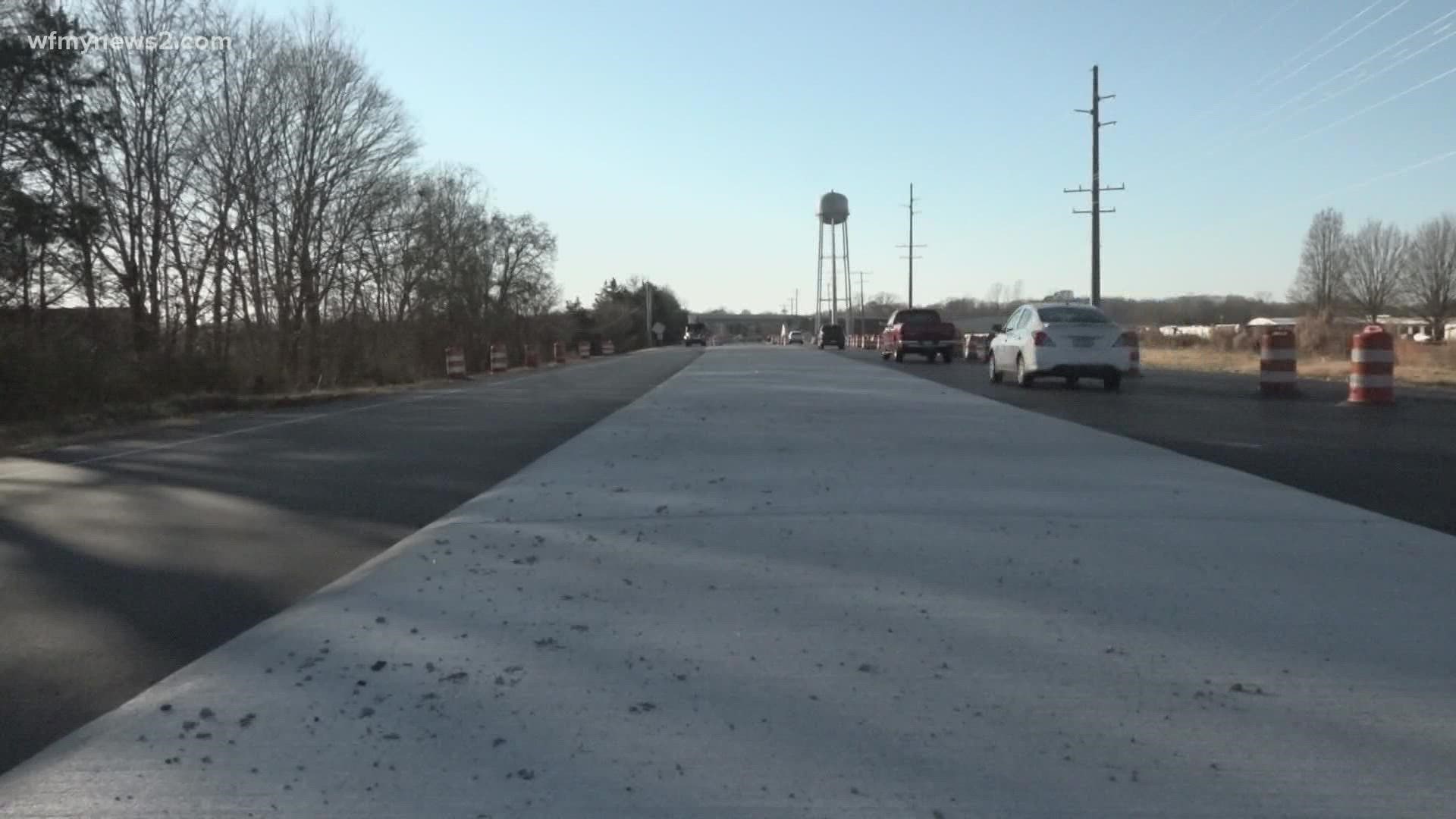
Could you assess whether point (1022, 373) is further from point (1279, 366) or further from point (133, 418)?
point (133, 418)

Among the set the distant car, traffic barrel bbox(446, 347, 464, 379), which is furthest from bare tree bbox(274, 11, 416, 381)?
the distant car

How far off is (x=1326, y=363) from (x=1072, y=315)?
14.6m

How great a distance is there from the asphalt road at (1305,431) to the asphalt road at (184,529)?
679 centimetres

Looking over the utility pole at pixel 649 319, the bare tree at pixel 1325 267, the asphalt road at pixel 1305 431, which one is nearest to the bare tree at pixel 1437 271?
the bare tree at pixel 1325 267

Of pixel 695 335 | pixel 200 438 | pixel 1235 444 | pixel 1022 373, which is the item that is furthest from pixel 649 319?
pixel 1235 444

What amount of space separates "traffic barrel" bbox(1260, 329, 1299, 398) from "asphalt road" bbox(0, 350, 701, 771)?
10.9m

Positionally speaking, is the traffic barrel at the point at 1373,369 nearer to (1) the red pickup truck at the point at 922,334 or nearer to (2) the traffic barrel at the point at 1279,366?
(2) the traffic barrel at the point at 1279,366

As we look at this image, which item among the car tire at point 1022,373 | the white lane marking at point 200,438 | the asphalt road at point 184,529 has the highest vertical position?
the car tire at point 1022,373

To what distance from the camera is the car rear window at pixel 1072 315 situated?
23.3 meters

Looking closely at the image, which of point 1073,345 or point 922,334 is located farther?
point 922,334

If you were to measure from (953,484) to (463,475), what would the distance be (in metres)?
4.78

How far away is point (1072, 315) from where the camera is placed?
23.5 metres

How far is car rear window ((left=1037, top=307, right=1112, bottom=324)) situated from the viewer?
23.3m

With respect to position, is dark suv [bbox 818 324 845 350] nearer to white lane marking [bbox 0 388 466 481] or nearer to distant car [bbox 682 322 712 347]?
distant car [bbox 682 322 712 347]
